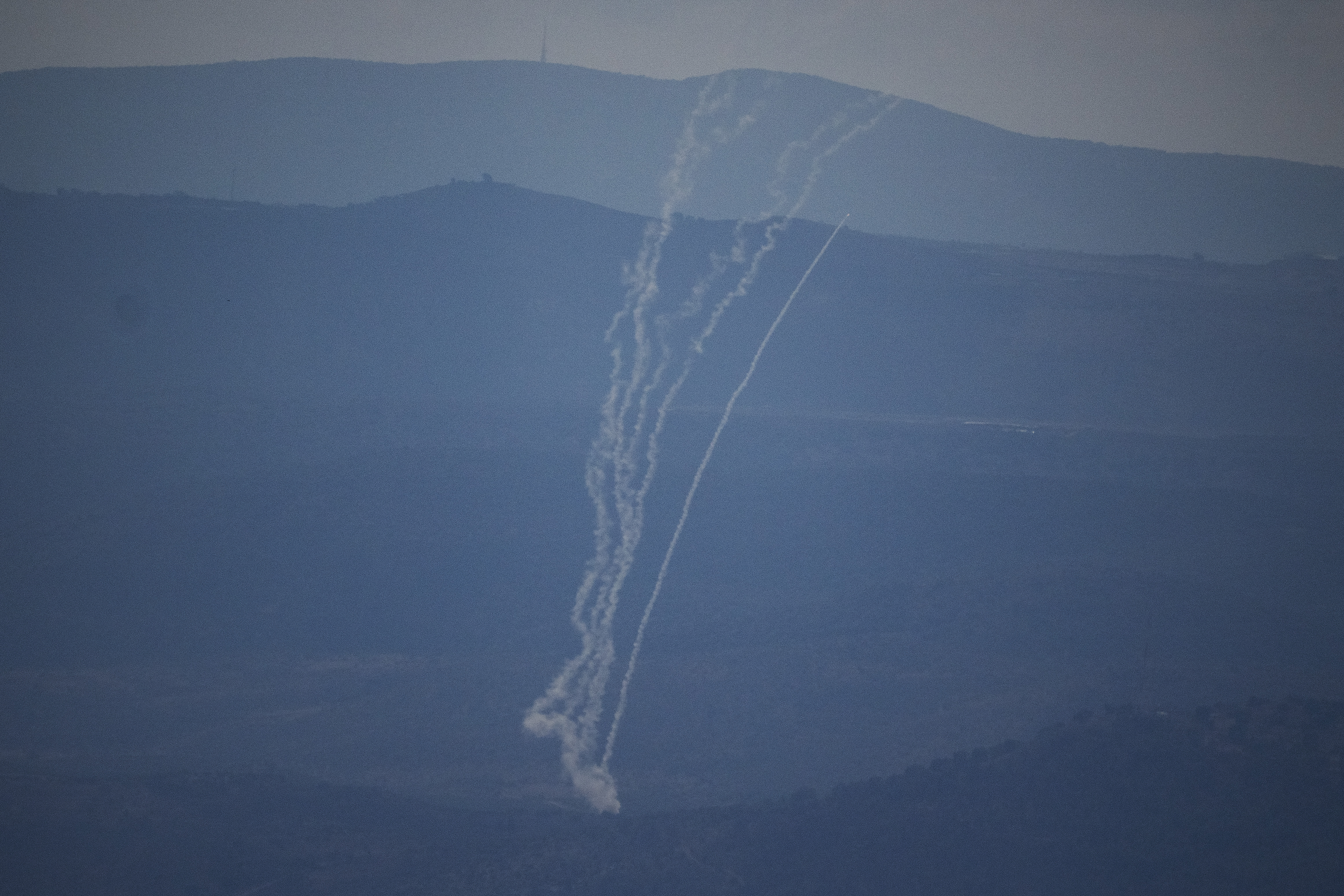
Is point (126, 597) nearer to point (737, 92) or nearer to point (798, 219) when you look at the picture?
point (798, 219)

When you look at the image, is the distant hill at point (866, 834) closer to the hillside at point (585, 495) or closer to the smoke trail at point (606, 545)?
the hillside at point (585, 495)

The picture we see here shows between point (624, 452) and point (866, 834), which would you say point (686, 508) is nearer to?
point (624, 452)

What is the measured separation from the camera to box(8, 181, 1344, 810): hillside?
25.8 meters

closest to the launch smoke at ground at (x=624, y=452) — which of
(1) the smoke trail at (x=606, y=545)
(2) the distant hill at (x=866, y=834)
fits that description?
(1) the smoke trail at (x=606, y=545)

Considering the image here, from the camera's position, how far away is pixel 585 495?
120 feet

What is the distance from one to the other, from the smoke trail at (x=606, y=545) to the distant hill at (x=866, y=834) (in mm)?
3411

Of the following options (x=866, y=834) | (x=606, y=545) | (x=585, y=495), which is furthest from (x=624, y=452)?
(x=866, y=834)

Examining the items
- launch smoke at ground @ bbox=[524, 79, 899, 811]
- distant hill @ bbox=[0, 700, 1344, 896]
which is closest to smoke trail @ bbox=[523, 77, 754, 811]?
launch smoke at ground @ bbox=[524, 79, 899, 811]

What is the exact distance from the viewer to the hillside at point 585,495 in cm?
2584

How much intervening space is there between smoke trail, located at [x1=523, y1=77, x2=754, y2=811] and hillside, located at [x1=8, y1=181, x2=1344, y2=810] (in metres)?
0.51

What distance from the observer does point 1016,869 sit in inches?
673

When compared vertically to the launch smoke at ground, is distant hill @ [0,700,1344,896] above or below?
below

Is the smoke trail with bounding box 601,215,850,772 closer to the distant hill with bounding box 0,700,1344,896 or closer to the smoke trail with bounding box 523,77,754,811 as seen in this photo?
the smoke trail with bounding box 523,77,754,811

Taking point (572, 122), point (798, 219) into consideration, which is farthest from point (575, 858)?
point (572, 122)
